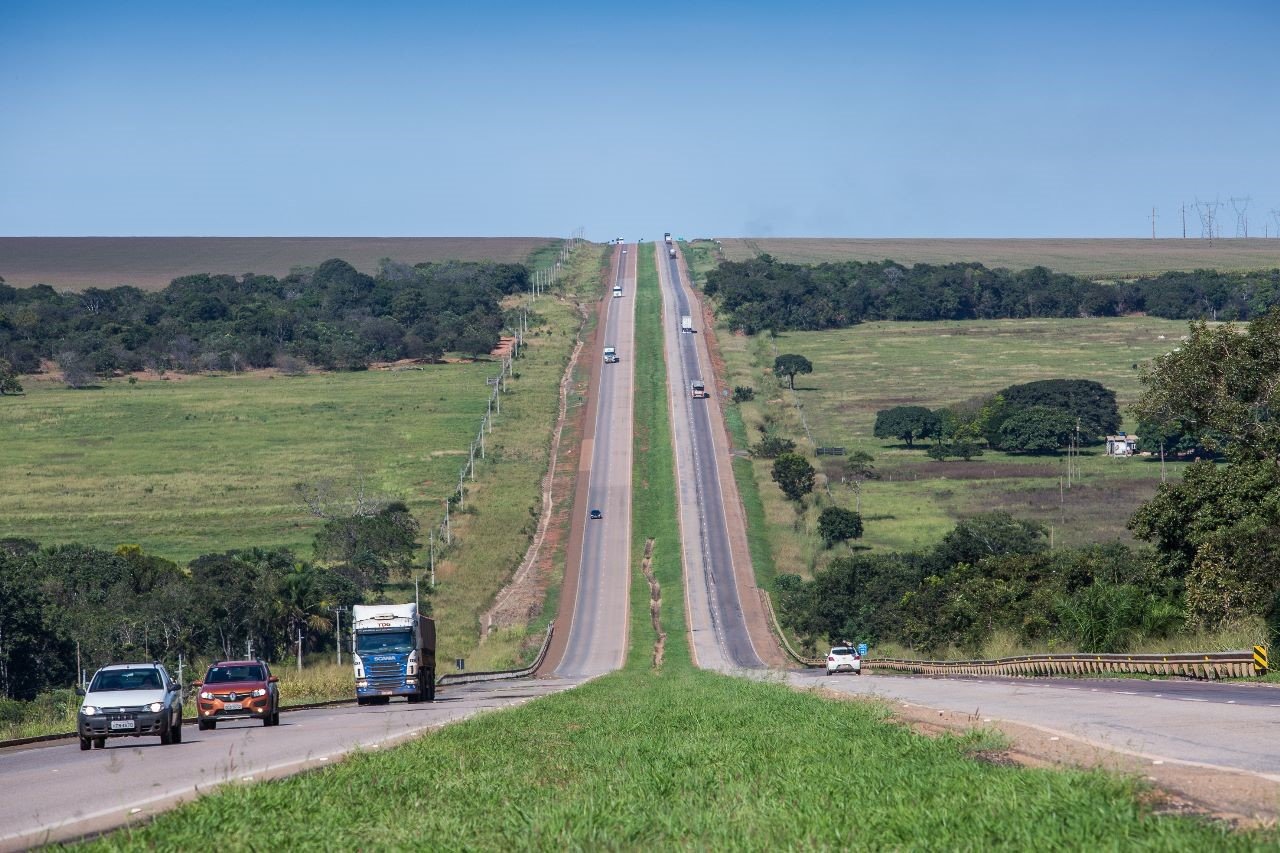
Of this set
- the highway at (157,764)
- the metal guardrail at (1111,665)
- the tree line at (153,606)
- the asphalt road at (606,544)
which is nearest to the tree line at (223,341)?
the asphalt road at (606,544)

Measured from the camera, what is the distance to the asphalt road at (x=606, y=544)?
260ft

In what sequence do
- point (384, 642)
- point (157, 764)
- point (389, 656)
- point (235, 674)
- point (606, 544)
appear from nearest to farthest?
point (157, 764)
point (235, 674)
point (389, 656)
point (384, 642)
point (606, 544)

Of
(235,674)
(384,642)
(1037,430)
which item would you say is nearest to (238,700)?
(235,674)

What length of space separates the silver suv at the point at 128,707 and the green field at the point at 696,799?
909 cm

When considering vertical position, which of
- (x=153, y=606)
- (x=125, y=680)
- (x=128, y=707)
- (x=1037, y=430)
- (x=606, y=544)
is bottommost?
(x=606, y=544)

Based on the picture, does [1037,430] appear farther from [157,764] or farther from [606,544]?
[157,764]

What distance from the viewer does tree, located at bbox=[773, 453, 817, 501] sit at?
112500 mm

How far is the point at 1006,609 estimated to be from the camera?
6138 cm

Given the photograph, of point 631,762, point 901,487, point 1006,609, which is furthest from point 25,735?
point 901,487

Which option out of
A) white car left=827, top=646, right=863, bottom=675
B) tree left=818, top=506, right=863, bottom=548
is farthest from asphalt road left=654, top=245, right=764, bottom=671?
white car left=827, top=646, right=863, bottom=675

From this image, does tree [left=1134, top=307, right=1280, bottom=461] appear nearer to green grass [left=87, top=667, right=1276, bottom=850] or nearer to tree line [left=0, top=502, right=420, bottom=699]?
green grass [left=87, top=667, right=1276, bottom=850]

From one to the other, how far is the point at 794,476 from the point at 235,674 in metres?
79.4

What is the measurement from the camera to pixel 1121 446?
126875 mm

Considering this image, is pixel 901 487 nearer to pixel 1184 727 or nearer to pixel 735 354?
pixel 735 354
